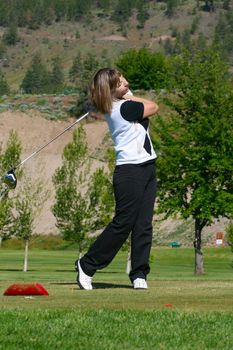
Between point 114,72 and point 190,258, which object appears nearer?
point 114,72

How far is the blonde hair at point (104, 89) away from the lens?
11055mm

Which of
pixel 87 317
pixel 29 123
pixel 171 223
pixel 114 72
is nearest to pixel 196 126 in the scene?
pixel 114 72

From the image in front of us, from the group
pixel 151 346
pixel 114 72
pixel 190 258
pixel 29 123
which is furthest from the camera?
pixel 29 123

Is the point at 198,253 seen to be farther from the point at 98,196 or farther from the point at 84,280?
the point at 84,280

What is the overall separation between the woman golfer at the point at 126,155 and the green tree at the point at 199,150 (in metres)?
34.9

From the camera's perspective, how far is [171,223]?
9462cm

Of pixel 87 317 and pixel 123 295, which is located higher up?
pixel 87 317

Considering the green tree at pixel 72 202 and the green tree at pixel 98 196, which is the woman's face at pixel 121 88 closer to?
the green tree at pixel 98 196

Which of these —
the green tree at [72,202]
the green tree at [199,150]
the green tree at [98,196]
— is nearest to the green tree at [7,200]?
the green tree at [72,202]

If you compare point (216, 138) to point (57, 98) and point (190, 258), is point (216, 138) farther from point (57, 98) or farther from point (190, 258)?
point (57, 98)

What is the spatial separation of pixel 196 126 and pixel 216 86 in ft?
6.84

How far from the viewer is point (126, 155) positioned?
36.4 feet

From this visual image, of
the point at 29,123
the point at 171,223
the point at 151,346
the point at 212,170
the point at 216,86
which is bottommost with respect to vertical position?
the point at 29,123

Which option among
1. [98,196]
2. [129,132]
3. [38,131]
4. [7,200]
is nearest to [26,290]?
[129,132]
